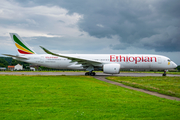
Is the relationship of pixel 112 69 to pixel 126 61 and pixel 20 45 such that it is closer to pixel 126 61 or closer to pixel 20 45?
pixel 126 61

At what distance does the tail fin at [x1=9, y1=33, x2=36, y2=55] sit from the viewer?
25781mm

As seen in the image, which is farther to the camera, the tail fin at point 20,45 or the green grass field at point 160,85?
the tail fin at point 20,45

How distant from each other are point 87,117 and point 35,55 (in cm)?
2384

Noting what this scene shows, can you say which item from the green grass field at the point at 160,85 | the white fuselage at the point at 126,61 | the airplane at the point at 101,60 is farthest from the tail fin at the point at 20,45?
the green grass field at the point at 160,85

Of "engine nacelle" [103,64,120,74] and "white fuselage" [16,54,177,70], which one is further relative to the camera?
"white fuselage" [16,54,177,70]

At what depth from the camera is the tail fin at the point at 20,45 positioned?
2578 cm

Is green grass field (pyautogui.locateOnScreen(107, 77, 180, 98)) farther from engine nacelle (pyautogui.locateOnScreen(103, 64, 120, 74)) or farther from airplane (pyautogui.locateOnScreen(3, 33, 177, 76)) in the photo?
airplane (pyautogui.locateOnScreen(3, 33, 177, 76))

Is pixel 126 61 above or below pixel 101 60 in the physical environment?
below

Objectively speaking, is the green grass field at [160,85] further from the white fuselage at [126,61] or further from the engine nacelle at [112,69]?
the white fuselage at [126,61]

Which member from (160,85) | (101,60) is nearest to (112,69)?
(101,60)

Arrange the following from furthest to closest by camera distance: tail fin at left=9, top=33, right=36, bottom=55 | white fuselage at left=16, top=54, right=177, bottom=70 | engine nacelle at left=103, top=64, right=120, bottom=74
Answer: tail fin at left=9, top=33, right=36, bottom=55, white fuselage at left=16, top=54, right=177, bottom=70, engine nacelle at left=103, top=64, right=120, bottom=74

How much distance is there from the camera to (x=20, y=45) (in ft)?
86.4

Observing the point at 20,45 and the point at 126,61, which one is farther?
the point at 20,45

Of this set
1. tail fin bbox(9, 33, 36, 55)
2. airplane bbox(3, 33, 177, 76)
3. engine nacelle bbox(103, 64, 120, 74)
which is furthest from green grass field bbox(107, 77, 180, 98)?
tail fin bbox(9, 33, 36, 55)
